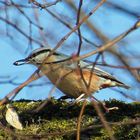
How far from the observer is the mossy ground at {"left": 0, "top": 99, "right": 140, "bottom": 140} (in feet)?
10.5

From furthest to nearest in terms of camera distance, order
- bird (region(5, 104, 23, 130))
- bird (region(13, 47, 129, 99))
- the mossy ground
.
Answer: bird (region(13, 47, 129, 99)) < the mossy ground < bird (region(5, 104, 23, 130))

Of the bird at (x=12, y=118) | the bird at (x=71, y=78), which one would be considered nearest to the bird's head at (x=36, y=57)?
the bird at (x=71, y=78)

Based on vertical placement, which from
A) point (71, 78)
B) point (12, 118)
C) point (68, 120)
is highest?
point (71, 78)

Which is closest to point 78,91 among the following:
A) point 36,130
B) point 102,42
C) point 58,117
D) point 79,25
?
point 58,117

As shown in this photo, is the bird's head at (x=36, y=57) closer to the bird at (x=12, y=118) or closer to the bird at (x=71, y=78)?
the bird at (x=71, y=78)

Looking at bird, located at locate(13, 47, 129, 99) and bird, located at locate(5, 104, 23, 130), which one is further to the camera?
bird, located at locate(13, 47, 129, 99)

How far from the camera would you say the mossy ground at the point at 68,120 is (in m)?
3.20

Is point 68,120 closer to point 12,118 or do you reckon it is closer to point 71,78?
point 12,118

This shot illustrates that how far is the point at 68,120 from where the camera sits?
3473mm

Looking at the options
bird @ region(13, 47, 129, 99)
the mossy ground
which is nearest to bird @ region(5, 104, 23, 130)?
the mossy ground

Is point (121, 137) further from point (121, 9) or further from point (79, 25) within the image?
point (121, 9)

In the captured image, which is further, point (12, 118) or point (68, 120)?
point (68, 120)

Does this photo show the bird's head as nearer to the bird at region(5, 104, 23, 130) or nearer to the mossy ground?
the mossy ground

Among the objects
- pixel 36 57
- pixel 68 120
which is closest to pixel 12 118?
pixel 68 120
